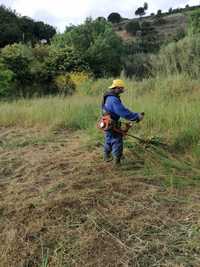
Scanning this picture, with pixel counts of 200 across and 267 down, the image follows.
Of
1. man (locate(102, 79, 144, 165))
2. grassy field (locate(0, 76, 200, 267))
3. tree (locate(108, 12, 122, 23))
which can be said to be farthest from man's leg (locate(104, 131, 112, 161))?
tree (locate(108, 12, 122, 23))

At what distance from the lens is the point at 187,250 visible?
10.7 feet

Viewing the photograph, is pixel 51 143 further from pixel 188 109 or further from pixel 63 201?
pixel 63 201

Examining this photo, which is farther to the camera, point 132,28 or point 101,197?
point 132,28

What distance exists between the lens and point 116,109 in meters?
5.23

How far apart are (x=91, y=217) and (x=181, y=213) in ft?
2.80

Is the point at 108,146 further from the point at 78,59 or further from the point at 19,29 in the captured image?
the point at 19,29

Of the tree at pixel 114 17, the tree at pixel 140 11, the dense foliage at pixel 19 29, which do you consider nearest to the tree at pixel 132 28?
the dense foliage at pixel 19 29

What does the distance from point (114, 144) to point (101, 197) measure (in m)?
1.20

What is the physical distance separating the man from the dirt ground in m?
0.24

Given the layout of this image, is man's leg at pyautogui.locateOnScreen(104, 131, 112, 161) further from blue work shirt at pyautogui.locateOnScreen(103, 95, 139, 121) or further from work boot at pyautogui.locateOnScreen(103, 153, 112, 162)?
blue work shirt at pyautogui.locateOnScreen(103, 95, 139, 121)

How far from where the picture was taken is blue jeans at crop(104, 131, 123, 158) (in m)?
5.38

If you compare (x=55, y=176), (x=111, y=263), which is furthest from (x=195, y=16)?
(x=111, y=263)

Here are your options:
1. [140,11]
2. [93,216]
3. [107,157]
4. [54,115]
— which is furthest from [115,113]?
[140,11]

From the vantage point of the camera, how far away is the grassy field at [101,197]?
3.37 metres
